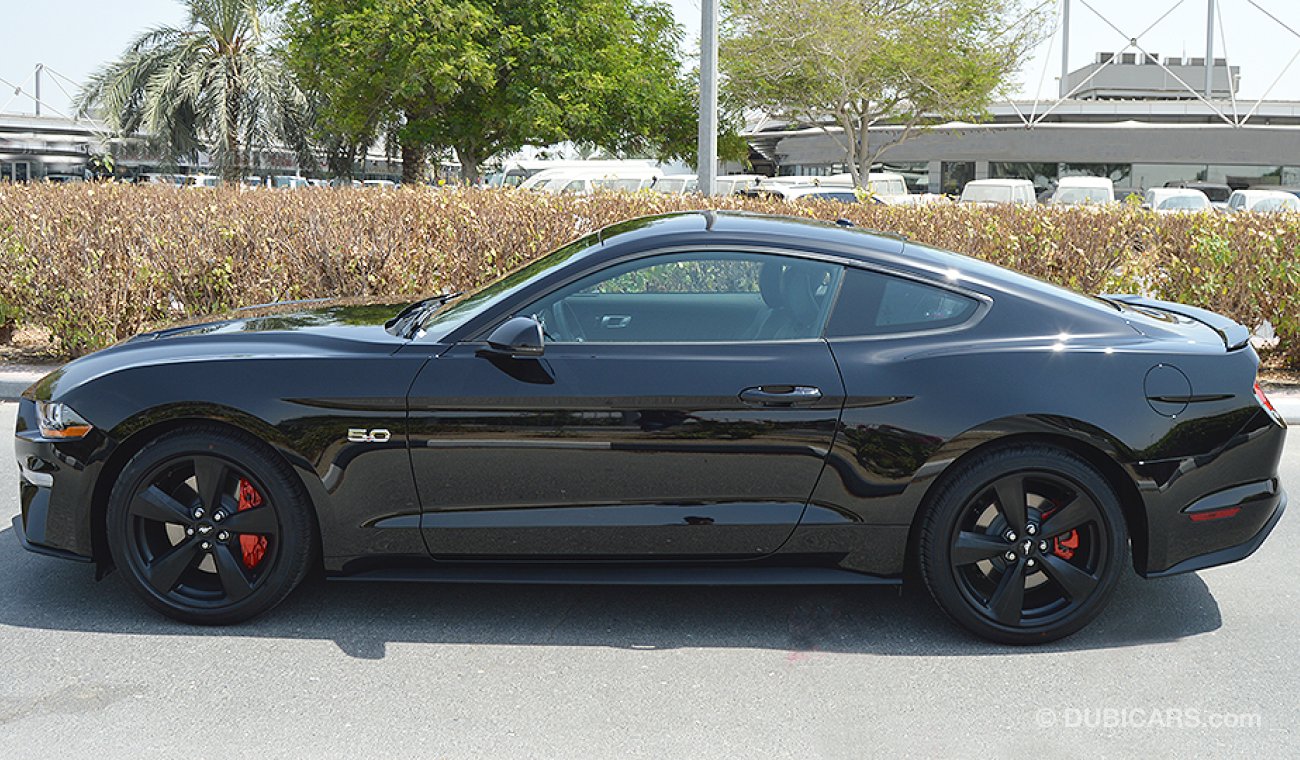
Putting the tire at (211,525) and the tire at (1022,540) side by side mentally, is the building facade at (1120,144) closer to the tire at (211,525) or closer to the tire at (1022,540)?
the tire at (1022,540)

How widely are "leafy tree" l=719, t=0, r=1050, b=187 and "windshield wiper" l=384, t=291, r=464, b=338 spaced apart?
36.0 metres

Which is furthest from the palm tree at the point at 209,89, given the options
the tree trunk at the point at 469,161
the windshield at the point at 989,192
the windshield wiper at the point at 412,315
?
the windshield wiper at the point at 412,315

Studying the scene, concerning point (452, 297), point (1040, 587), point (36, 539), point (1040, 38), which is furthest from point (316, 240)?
point (1040, 38)

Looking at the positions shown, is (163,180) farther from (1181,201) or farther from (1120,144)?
(1120,144)

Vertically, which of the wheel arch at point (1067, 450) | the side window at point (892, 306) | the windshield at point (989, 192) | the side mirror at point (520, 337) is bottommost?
the wheel arch at point (1067, 450)

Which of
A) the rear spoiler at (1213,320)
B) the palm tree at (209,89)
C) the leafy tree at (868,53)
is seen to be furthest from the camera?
the leafy tree at (868,53)

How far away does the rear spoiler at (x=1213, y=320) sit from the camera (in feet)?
15.6

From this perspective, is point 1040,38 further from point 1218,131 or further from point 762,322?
point 762,322

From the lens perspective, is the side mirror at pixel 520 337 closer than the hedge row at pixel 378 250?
Yes

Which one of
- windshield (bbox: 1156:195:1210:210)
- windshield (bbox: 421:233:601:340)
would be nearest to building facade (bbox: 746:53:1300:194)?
windshield (bbox: 1156:195:1210:210)

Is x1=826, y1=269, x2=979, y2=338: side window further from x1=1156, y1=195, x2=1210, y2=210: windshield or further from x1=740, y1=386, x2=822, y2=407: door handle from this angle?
x1=1156, y1=195, x2=1210, y2=210: windshield

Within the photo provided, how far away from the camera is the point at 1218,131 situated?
6003 cm

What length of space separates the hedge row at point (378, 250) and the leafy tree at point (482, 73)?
74.0 ft

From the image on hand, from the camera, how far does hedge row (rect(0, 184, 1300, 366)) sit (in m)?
9.82
